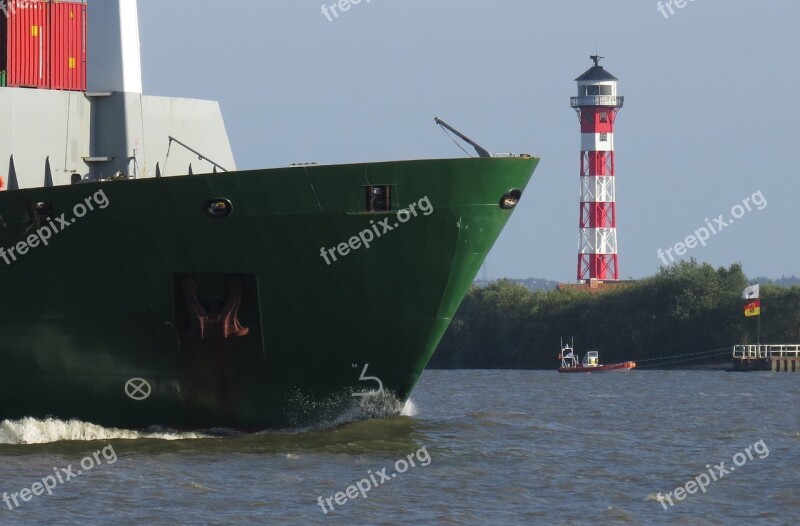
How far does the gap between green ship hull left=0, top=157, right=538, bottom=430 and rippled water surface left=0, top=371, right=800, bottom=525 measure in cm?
81

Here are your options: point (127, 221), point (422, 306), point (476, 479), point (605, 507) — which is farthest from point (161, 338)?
point (605, 507)

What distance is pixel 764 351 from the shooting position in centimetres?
8481

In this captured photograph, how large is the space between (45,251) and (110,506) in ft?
23.7

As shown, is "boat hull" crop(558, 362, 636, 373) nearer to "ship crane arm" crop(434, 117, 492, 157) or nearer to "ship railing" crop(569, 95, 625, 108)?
"ship railing" crop(569, 95, 625, 108)

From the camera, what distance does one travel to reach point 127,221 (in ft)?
86.3

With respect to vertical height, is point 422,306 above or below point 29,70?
below

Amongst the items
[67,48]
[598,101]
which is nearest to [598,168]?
[598,101]

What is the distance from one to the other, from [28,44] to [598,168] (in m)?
67.9

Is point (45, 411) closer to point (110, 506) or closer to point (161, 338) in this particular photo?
point (161, 338)
